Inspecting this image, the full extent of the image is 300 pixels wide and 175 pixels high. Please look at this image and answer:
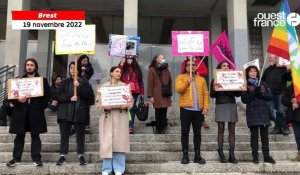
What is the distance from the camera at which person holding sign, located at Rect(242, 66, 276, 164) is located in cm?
688

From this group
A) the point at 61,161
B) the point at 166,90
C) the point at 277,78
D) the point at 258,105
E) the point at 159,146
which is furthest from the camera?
the point at 277,78

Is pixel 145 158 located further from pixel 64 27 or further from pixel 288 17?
pixel 288 17

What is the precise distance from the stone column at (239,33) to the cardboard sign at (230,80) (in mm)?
5290

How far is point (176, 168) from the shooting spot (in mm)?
6660

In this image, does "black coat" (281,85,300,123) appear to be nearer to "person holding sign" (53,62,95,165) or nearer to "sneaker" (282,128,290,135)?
"sneaker" (282,128,290,135)

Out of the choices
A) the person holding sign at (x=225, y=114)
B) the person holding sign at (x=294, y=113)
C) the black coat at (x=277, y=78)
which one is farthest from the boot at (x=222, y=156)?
the black coat at (x=277, y=78)

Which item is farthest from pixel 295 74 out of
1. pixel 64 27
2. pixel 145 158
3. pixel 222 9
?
pixel 222 9

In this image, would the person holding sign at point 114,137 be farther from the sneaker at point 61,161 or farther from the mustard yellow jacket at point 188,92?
the mustard yellow jacket at point 188,92

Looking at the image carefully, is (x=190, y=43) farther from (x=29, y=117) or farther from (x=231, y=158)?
(x=29, y=117)

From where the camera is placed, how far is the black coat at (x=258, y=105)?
272 inches

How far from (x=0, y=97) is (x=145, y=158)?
540 centimetres

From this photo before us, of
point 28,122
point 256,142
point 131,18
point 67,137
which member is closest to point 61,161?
point 67,137

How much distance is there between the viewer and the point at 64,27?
753cm

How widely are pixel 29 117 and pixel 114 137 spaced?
165cm
